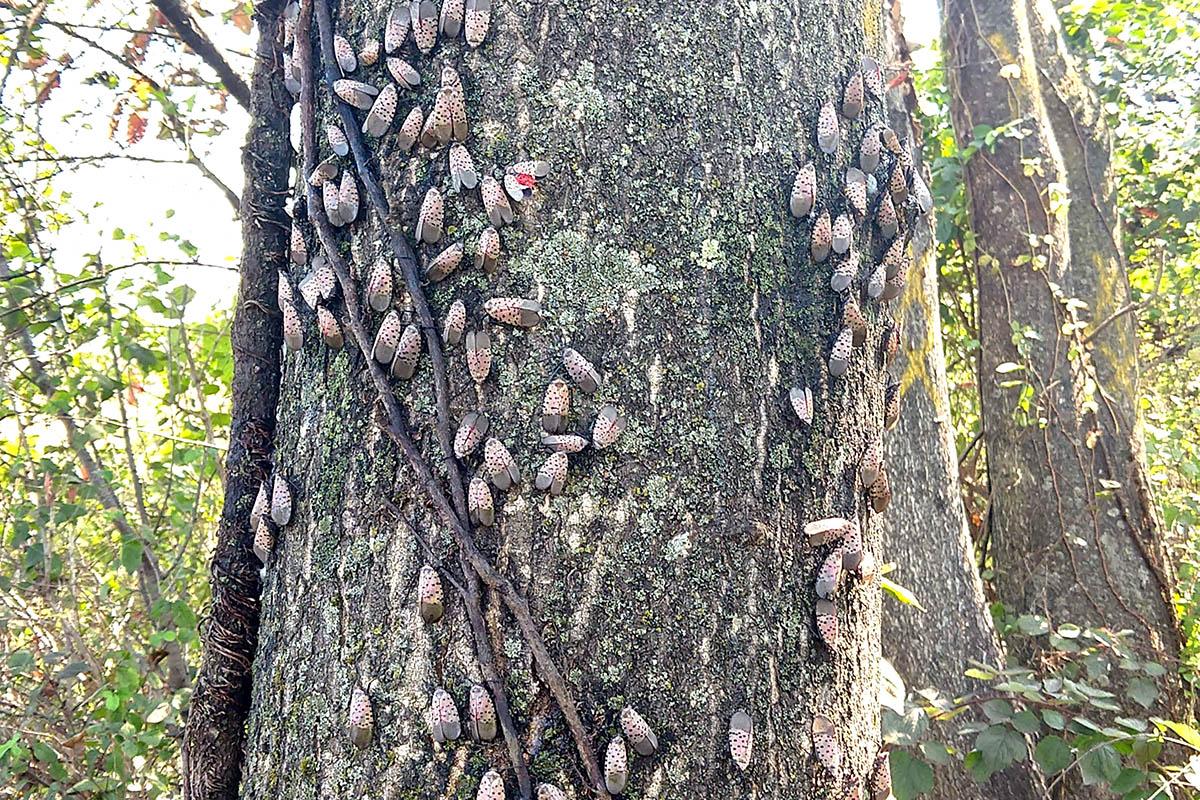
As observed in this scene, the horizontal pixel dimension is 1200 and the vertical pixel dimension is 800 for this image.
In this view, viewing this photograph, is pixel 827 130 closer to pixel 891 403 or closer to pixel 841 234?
pixel 841 234

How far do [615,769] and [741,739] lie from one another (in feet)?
0.47

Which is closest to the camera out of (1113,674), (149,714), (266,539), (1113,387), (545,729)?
(545,729)

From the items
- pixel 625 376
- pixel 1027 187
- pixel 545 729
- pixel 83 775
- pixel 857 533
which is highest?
pixel 1027 187

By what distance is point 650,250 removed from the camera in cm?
103

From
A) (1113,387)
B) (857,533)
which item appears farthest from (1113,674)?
(857,533)

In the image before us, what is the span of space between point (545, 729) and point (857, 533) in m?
0.46

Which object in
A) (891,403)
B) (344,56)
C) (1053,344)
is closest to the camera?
(344,56)

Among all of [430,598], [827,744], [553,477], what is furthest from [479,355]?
[827,744]

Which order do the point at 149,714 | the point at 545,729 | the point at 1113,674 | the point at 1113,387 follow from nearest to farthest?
the point at 545,729 < the point at 149,714 < the point at 1113,674 < the point at 1113,387

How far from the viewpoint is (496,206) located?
1026 millimetres

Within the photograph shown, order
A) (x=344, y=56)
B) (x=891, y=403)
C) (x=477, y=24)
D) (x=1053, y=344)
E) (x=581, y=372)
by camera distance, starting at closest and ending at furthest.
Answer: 1. (x=581, y=372)
2. (x=477, y=24)
3. (x=344, y=56)
4. (x=891, y=403)
5. (x=1053, y=344)

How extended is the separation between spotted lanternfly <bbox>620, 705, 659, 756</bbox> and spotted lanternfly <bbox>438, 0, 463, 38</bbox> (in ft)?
→ 2.85

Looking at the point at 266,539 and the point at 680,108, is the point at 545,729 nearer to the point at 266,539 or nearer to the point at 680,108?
the point at 266,539

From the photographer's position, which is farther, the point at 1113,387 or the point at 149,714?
the point at 1113,387
